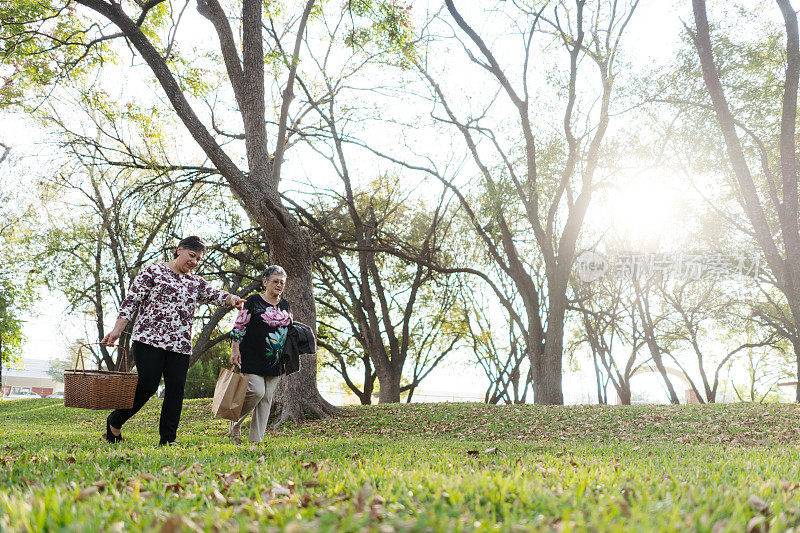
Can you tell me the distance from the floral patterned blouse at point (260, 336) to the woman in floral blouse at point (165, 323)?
9.2 inches

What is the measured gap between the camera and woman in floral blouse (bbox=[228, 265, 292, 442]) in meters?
6.14

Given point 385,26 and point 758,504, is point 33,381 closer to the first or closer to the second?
point 385,26

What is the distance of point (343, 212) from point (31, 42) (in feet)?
35.0

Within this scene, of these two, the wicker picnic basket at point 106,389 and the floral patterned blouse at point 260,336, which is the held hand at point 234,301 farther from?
the wicker picnic basket at point 106,389

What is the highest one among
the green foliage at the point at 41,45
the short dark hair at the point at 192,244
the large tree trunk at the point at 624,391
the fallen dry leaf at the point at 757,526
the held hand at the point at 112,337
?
the green foliage at the point at 41,45

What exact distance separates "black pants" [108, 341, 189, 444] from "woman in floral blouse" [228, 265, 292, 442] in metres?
0.58

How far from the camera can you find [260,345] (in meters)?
6.25

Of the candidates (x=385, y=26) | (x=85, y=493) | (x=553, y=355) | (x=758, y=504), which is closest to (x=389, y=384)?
(x=553, y=355)

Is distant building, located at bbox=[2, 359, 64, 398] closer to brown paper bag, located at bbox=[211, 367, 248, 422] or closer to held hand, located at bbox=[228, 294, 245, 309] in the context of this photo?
brown paper bag, located at bbox=[211, 367, 248, 422]

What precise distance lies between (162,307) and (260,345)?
1.10m

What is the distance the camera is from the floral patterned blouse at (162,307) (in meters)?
5.68

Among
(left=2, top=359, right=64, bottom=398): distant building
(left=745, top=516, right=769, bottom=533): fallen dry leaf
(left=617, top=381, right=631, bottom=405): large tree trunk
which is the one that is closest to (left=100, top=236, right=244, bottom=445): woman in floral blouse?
(left=745, top=516, right=769, bottom=533): fallen dry leaf

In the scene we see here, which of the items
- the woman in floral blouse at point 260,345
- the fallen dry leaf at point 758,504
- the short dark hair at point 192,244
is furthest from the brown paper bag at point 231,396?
the fallen dry leaf at point 758,504

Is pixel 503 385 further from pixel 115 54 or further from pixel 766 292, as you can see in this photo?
pixel 115 54
